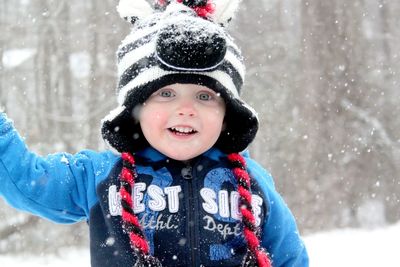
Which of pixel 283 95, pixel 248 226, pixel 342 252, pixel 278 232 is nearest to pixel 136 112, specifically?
pixel 248 226

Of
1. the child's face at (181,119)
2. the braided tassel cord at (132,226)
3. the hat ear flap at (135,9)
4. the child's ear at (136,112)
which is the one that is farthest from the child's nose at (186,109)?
the hat ear flap at (135,9)

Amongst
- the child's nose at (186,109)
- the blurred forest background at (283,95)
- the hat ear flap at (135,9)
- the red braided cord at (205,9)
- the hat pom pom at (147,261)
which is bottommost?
the blurred forest background at (283,95)

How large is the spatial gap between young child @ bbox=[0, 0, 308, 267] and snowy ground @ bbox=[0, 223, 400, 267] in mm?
3902

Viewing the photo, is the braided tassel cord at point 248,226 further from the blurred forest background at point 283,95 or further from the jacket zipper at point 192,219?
the blurred forest background at point 283,95

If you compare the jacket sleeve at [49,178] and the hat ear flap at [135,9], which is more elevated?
the hat ear flap at [135,9]

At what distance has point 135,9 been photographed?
2.28 m

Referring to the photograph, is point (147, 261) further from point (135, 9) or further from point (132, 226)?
point (135, 9)

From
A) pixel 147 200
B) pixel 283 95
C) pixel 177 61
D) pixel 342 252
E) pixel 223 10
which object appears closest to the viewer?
pixel 177 61

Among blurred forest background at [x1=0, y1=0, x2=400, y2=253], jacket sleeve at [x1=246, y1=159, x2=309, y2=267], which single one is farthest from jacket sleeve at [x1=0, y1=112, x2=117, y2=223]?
blurred forest background at [x1=0, y1=0, x2=400, y2=253]

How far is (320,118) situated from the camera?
29.2 ft

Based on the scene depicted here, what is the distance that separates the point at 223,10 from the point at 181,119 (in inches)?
18.4

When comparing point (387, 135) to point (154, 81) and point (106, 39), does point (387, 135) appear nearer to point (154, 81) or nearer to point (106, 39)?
point (106, 39)

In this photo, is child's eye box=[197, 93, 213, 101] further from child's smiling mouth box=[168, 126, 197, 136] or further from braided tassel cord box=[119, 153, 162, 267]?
braided tassel cord box=[119, 153, 162, 267]

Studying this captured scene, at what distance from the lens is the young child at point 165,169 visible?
2020mm
